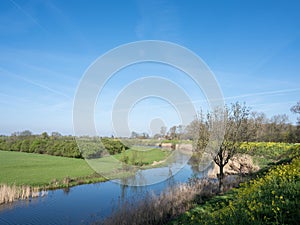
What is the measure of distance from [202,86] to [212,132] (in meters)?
3.14

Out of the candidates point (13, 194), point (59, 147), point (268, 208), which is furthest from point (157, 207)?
point (59, 147)

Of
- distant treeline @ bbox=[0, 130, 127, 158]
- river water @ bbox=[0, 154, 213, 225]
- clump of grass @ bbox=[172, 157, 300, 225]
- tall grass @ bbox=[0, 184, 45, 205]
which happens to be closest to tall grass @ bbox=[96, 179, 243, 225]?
river water @ bbox=[0, 154, 213, 225]

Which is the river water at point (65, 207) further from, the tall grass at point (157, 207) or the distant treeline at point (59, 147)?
the distant treeline at point (59, 147)

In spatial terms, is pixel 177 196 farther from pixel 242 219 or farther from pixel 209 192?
pixel 242 219

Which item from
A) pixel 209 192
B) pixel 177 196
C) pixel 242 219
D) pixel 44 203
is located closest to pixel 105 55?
pixel 177 196

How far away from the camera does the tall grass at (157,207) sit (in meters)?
8.08

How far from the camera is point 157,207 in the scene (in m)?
9.11

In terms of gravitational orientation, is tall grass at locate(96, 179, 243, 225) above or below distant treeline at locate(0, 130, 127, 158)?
below

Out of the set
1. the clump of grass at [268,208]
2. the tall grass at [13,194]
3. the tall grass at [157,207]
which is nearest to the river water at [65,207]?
the tall grass at [13,194]

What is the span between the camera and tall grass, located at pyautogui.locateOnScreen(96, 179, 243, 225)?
8.08 metres

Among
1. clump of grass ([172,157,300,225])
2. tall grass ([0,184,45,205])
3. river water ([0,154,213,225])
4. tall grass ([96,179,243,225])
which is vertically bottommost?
river water ([0,154,213,225])

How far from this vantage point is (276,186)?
5.09 m

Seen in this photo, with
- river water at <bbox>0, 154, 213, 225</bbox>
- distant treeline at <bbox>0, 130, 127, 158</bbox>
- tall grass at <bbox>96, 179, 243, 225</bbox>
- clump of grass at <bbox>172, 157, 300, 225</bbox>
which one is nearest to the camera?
clump of grass at <bbox>172, 157, 300, 225</bbox>

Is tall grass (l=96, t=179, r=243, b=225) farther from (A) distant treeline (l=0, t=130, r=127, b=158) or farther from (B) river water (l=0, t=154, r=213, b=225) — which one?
(A) distant treeline (l=0, t=130, r=127, b=158)
